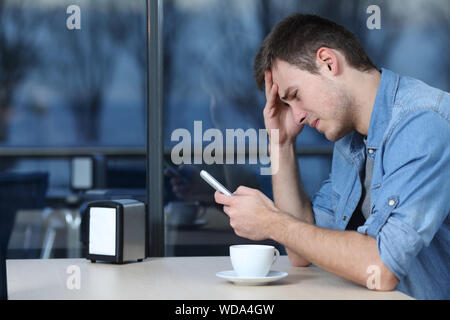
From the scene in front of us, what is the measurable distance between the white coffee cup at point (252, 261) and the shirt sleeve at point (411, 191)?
20 centimetres

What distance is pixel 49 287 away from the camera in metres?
1.17

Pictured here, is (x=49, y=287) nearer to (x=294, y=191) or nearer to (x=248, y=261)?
(x=248, y=261)

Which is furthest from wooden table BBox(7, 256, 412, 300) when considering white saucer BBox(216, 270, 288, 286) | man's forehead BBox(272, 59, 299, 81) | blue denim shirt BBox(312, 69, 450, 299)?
man's forehead BBox(272, 59, 299, 81)

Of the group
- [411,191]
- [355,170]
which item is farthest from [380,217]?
[355,170]

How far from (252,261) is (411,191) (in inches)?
13.1

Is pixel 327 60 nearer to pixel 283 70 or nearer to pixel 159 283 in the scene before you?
pixel 283 70

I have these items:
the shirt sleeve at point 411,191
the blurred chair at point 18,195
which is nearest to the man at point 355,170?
the shirt sleeve at point 411,191

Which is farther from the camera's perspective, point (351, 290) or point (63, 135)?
point (63, 135)

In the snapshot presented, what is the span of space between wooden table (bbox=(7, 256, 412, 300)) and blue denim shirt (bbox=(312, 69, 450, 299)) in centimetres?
11

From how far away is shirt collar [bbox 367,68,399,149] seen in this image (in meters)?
1.38

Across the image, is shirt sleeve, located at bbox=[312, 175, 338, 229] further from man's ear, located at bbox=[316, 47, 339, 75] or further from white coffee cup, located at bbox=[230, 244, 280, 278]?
white coffee cup, located at bbox=[230, 244, 280, 278]

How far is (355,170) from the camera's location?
1549 millimetres
